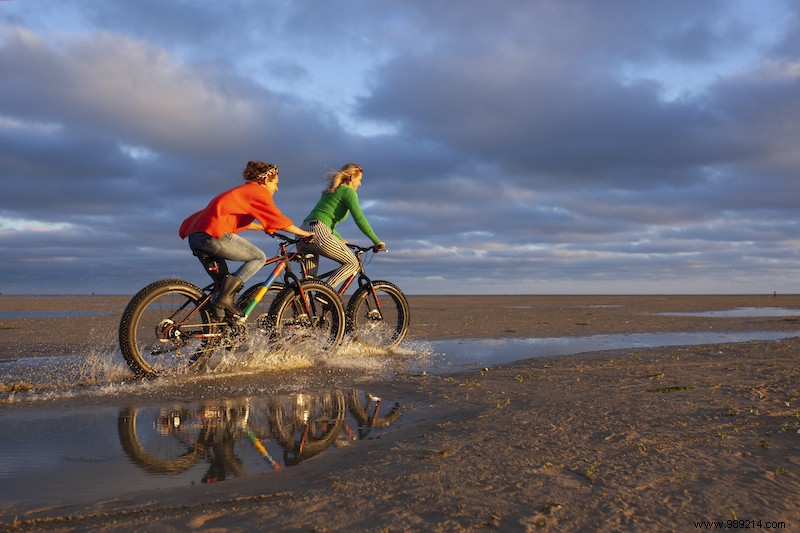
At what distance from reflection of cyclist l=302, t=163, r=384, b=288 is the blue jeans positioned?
4.72ft

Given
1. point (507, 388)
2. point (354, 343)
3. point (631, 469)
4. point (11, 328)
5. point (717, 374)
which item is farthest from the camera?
point (11, 328)

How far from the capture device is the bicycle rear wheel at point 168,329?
5.71 meters

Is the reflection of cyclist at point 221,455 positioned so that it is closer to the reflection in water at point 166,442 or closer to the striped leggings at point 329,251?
the reflection in water at point 166,442

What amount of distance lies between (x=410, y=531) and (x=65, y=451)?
2.19 meters

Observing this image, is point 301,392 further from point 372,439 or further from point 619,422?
point 619,422

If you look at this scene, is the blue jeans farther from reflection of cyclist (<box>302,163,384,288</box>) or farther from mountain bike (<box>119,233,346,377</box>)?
reflection of cyclist (<box>302,163,384,288</box>)

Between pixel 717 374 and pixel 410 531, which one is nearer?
pixel 410 531

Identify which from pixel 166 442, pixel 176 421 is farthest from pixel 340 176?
pixel 166 442

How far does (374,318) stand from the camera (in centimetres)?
876

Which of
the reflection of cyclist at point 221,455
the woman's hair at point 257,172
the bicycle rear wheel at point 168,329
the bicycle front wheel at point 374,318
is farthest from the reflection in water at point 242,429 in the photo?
the bicycle front wheel at point 374,318

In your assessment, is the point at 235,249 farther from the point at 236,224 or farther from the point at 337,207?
the point at 337,207

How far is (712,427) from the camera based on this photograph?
11.7ft

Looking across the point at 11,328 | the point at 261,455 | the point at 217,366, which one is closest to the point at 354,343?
the point at 217,366

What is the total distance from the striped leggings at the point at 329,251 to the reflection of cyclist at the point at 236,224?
4.11 ft
